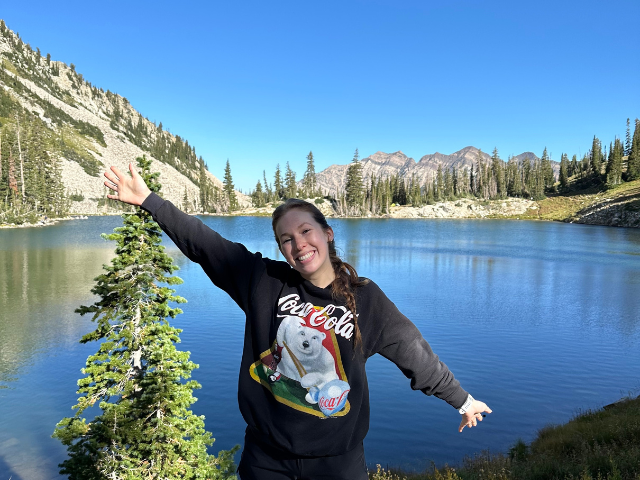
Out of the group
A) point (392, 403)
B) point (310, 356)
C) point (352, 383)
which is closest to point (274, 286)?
point (310, 356)

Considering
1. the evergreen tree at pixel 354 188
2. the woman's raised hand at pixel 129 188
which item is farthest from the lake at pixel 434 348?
the evergreen tree at pixel 354 188

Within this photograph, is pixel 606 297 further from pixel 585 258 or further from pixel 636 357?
pixel 585 258

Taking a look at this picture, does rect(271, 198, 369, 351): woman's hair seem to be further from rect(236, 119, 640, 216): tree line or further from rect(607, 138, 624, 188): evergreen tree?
rect(607, 138, 624, 188): evergreen tree

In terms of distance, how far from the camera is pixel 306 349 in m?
2.29

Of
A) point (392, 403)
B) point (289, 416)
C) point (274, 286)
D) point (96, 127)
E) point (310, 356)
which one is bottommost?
point (392, 403)

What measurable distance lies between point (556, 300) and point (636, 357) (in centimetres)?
894

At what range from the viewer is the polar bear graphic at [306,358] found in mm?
2281

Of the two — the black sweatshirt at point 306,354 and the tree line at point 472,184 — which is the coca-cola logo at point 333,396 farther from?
the tree line at point 472,184

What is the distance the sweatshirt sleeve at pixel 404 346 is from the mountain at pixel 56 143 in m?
88.7

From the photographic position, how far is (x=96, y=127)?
6959 inches

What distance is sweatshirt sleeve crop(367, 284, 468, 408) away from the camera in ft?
7.75

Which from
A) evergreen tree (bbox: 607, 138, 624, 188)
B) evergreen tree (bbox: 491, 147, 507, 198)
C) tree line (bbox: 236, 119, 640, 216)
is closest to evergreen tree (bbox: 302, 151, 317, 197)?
tree line (bbox: 236, 119, 640, 216)

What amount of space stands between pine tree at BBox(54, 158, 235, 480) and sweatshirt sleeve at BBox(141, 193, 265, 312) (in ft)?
13.3

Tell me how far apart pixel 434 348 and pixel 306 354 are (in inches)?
596
